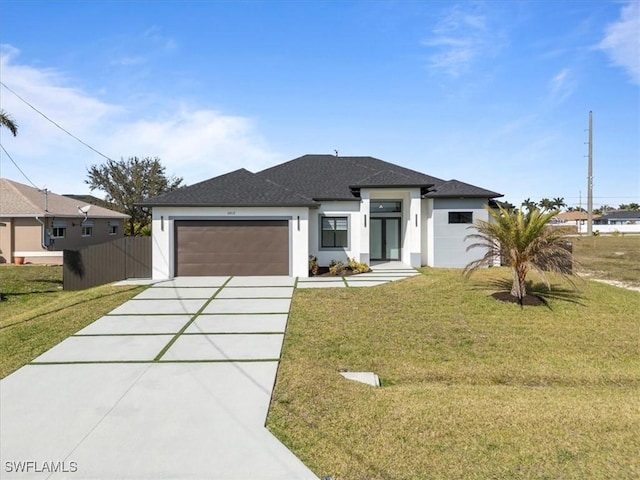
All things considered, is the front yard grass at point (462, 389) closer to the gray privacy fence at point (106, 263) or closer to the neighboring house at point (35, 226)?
the gray privacy fence at point (106, 263)

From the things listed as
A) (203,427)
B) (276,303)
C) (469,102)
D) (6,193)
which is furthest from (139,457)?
(6,193)

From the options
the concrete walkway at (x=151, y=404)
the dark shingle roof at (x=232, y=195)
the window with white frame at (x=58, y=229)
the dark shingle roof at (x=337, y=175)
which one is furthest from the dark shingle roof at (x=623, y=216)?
the window with white frame at (x=58, y=229)

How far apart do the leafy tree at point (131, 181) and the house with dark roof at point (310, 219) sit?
17.3m

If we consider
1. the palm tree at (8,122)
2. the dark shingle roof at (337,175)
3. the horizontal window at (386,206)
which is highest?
the palm tree at (8,122)

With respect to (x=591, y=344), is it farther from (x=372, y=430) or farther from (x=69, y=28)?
(x=69, y=28)

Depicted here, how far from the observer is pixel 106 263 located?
46.6 feet

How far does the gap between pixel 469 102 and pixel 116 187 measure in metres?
30.2

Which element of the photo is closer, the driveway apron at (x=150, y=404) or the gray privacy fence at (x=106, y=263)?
the driveway apron at (x=150, y=404)

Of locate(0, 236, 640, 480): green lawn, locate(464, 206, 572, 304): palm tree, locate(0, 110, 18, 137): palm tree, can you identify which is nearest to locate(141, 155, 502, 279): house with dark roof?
locate(464, 206, 572, 304): palm tree

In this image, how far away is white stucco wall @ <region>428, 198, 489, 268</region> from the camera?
56.2 ft

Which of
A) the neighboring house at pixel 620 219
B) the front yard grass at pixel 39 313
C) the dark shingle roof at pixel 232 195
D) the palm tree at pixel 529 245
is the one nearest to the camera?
the front yard grass at pixel 39 313

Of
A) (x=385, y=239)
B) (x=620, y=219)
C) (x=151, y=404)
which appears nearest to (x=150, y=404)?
(x=151, y=404)

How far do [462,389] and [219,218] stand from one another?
11539 mm

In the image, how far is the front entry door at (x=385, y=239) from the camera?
1884cm
